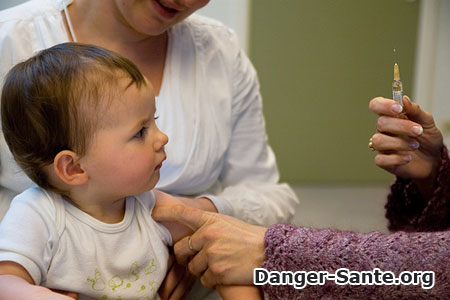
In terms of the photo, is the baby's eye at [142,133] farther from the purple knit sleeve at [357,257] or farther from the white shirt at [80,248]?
the purple knit sleeve at [357,257]

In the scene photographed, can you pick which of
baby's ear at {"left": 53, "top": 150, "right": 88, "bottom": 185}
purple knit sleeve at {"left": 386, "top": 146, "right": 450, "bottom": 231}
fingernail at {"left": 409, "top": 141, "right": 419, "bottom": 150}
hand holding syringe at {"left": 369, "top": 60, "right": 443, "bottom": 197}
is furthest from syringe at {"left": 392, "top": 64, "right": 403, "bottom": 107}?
baby's ear at {"left": 53, "top": 150, "right": 88, "bottom": 185}

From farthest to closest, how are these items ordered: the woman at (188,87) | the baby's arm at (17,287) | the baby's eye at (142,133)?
the woman at (188,87), the baby's eye at (142,133), the baby's arm at (17,287)

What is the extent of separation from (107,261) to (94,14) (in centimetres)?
56

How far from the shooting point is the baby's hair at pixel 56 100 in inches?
31.8

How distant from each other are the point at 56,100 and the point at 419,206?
0.82m

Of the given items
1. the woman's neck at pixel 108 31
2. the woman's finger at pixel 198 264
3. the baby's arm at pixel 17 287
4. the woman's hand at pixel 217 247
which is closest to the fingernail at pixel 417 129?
the woman's hand at pixel 217 247

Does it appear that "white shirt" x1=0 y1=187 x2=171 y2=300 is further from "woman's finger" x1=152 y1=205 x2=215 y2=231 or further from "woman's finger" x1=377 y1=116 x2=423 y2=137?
"woman's finger" x1=377 y1=116 x2=423 y2=137

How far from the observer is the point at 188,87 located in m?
1.22

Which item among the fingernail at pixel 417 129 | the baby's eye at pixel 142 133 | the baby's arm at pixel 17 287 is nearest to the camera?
the baby's arm at pixel 17 287

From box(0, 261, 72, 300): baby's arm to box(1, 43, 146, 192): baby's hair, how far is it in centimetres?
17

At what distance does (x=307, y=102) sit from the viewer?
199 cm

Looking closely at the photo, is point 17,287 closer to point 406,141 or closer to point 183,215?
point 183,215

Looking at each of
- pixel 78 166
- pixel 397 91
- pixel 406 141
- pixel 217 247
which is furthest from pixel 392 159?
pixel 78 166

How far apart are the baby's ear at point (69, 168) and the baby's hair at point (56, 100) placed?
10 millimetres
